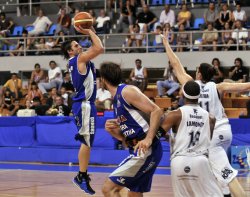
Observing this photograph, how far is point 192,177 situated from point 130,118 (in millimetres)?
995

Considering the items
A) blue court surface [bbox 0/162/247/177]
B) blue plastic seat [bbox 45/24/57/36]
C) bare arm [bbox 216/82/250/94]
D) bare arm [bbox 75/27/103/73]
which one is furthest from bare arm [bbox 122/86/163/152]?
blue plastic seat [bbox 45/24/57/36]

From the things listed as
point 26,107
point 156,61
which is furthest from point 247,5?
point 26,107

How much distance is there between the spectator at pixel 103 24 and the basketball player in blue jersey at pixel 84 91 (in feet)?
44.6

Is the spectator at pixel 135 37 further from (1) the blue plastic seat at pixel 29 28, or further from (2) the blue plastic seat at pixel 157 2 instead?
(1) the blue plastic seat at pixel 29 28

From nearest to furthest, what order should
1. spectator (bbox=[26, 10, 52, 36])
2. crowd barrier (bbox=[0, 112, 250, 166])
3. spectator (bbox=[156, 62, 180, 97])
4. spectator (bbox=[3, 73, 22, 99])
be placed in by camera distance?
1. crowd barrier (bbox=[0, 112, 250, 166])
2. spectator (bbox=[156, 62, 180, 97])
3. spectator (bbox=[3, 73, 22, 99])
4. spectator (bbox=[26, 10, 52, 36])

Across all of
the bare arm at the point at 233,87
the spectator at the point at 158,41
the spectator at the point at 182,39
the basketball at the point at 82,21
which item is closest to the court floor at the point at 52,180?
the bare arm at the point at 233,87

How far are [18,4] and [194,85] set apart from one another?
20274mm

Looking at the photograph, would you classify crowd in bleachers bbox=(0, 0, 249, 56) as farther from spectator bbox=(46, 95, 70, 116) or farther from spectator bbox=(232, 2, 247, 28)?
spectator bbox=(46, 95, 70, 116)

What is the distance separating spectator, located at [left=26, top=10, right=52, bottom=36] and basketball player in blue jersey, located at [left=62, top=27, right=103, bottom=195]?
15.0 m

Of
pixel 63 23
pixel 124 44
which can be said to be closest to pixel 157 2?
pixel 124 44

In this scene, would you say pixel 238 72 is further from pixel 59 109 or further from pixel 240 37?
pixel 59 109

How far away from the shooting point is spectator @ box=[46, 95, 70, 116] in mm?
18172

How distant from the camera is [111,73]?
24.0 feet

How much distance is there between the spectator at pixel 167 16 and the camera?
22.2 m
